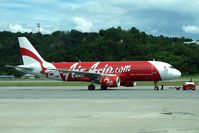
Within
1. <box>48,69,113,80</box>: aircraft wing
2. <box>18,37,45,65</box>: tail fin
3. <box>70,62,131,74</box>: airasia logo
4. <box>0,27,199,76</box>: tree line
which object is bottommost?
<box>48,69,113,80</box>: aircraft wing

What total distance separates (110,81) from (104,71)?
321cm

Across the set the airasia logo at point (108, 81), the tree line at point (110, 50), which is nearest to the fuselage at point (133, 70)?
the airasia logo at point (108, 81)

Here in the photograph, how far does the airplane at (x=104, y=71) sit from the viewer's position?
48031mm

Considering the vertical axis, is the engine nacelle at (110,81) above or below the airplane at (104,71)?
below

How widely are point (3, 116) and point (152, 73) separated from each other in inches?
1197

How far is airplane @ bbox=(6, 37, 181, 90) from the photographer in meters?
48.0

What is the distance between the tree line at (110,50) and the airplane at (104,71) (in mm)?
64437

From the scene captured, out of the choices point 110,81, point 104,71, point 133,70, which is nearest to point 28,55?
point 104,71

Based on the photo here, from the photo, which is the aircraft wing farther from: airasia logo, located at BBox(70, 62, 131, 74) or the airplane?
airasia logo, located at BBox(70, 62, 131, 74)

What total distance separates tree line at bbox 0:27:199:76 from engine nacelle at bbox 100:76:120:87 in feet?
231

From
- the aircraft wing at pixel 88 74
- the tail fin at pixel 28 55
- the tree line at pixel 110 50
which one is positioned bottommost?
→ the aircraft wing at pixel 88 74

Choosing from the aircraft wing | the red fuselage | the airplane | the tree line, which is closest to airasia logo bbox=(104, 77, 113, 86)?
the airplane

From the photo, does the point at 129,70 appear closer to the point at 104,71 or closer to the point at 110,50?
the point at 104,71

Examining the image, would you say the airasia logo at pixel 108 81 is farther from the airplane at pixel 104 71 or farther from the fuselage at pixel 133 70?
the fuselage at pixel 133 70
